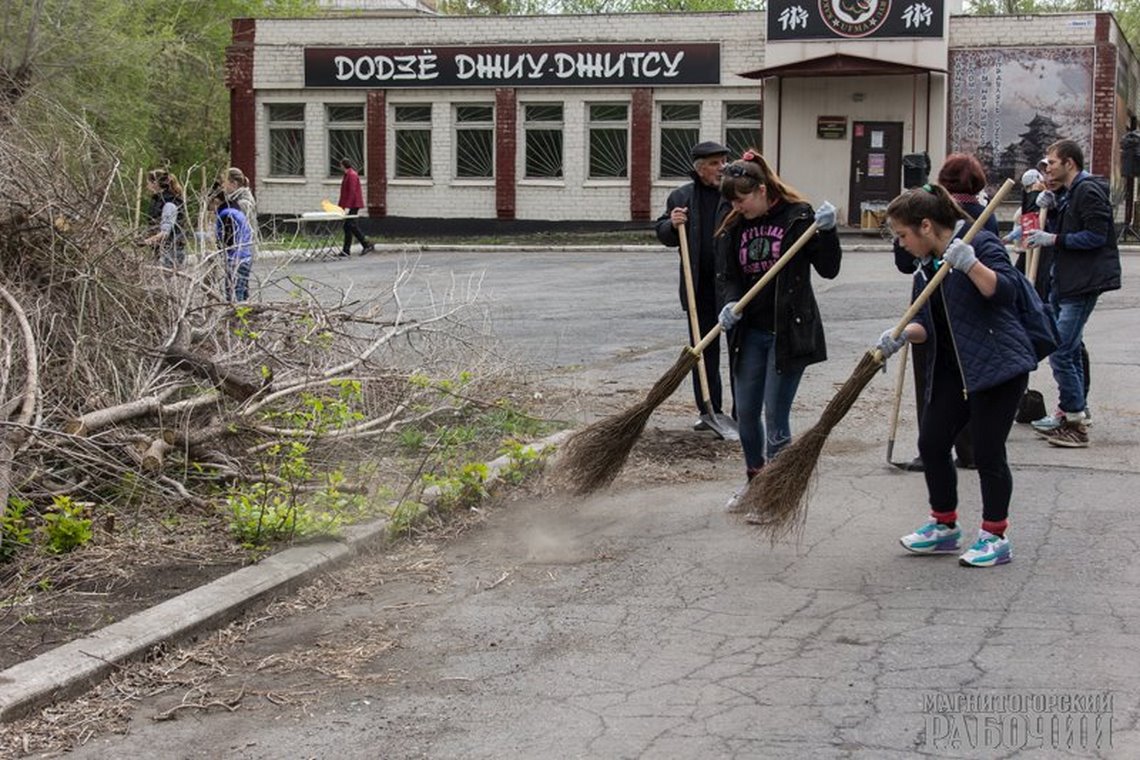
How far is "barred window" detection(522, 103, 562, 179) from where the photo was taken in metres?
34.4

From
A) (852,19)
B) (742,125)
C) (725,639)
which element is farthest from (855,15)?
(725,639)

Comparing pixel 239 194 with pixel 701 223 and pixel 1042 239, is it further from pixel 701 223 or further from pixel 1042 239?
pixel 1042 239

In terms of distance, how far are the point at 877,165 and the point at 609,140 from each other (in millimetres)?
6486

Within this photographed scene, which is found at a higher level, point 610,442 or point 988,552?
point 610,442

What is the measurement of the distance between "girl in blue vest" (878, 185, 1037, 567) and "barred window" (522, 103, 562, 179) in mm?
28693

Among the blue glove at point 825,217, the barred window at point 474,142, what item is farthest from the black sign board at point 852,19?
the blue glove at point 825,217

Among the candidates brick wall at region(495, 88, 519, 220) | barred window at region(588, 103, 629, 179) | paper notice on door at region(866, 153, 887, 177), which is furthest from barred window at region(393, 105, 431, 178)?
paper notice on door at region(866, 153, 887, 177)

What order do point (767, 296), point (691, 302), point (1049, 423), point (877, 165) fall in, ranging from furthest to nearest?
point (877, 165) < point (1049, 423) < point (691, 302) < point (767, 296)

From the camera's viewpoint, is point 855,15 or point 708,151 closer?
point 708,151

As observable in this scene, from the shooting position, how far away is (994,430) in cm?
598

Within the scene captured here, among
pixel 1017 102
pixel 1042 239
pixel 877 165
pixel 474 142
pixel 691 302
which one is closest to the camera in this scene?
pixel 691 302

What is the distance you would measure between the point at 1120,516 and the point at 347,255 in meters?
22.1

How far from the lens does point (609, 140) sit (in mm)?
34125

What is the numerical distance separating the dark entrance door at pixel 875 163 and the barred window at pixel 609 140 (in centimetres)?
551
